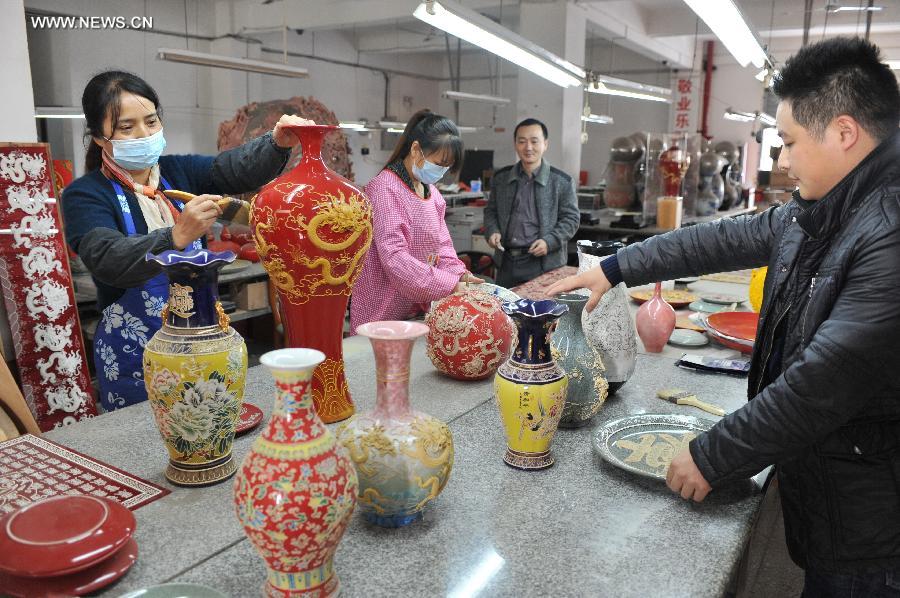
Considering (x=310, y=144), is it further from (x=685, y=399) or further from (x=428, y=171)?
(x=685, y=399)

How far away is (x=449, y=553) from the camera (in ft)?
3.76

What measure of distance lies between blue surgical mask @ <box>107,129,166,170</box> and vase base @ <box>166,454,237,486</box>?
3.03 ft

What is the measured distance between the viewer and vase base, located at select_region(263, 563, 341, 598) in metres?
0.98

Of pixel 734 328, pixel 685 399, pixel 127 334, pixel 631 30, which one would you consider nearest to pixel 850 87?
pixel 685 399

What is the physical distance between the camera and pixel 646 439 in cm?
158

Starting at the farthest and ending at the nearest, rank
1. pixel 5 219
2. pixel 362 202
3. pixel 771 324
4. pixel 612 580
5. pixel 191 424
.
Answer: pixel 5 219 → pixel 362 202 → pixel 771 324 → pixel 191 424 → pixel 612 580

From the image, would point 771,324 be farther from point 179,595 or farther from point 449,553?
point 179,595

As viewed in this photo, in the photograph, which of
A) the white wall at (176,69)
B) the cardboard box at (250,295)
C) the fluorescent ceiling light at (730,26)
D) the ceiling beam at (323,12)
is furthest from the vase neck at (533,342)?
the white wall at (176,69)

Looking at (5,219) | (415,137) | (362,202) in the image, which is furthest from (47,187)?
(362,202)

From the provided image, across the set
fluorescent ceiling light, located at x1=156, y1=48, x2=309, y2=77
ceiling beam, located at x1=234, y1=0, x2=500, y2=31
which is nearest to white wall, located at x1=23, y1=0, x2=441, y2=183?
ceiling beam, located at x1=234, y1=0, x2=500, y2=31

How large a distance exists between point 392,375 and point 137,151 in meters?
1.16

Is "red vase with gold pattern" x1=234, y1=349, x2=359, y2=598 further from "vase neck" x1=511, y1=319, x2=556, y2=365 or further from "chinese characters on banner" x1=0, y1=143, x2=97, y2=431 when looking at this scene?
"chinese characters on banner" x1=0, y1=143, x2=97, y2=431

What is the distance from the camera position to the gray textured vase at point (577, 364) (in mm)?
1608

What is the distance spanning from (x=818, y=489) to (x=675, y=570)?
39 cm
